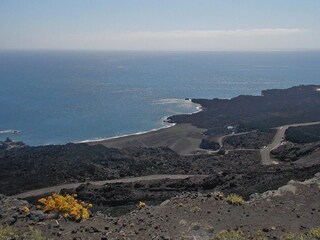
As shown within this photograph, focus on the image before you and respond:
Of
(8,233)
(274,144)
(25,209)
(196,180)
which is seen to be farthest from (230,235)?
(274,144)

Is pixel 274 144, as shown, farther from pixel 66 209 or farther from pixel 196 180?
pixel 66 209

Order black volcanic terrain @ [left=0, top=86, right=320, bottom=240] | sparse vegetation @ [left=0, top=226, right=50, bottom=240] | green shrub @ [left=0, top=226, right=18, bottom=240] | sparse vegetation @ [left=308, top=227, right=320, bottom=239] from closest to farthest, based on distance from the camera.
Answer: sparse vegetation @ [left=0, top=226, right=50, bottom=240], green shrub @ [left=0, top=226, right=18, bottom=240], sparse vegetation @ [left=308, top=227, right=320, bottom=239], black volcanic terrain @ [left=0, top=86, right=320, bottom=240]

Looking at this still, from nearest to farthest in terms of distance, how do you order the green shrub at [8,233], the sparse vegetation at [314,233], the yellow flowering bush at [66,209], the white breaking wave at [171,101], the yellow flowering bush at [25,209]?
the green shrub at [8,233], the sparse vegetation at [314,233], the yellow flowering bush at [66,209], the yellow flowering bush at [25,209], the white breaking wave at [171,101]

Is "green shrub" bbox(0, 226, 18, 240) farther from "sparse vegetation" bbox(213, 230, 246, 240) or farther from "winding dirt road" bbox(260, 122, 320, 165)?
"winding dirt road" bbox(260, 122, 320, 165)

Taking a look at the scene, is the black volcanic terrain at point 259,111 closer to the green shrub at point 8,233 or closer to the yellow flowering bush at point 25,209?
the yellow flowering bush at point 25,209

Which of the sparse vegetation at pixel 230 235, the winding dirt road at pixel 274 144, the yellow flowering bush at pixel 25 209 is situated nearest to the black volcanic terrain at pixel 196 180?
the yellow flowering bush at pixel 25 209

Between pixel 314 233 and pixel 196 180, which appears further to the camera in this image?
pixel 196 180

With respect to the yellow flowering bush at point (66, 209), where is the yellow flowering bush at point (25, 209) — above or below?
below

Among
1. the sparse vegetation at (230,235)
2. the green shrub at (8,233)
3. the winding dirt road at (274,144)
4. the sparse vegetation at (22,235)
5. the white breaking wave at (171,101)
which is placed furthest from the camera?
the white breaking wave at (171,101)

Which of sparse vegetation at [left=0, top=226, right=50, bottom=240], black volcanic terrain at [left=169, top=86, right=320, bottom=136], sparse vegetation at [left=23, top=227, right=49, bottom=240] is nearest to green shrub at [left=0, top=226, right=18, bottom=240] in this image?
sparse vegetation at [left=0, top=226, right=50, bottom=240]

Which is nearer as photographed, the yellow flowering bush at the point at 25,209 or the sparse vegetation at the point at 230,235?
the sparse vegetation at the point at 230,235

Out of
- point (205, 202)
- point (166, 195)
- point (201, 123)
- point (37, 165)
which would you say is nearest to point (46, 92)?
point (201, 123)

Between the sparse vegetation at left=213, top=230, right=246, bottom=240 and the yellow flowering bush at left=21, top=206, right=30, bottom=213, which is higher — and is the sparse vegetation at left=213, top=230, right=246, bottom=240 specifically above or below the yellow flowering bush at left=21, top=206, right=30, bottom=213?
above

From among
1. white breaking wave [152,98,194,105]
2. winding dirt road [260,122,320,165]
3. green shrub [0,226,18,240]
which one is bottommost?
white breaking wave [152,98,194,105]
